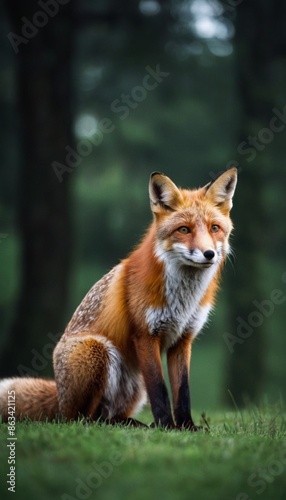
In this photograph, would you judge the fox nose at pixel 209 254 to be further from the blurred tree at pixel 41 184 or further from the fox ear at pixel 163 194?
the blurred tree at pixel 41 184

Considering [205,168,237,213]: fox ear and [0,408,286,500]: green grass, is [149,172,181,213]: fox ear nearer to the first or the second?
[205,168,237,213]: fox ear

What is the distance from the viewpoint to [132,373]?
23.3ft

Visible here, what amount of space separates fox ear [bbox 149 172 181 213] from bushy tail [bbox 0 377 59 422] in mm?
2149

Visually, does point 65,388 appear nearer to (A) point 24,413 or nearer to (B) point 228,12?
(A) point 24,413

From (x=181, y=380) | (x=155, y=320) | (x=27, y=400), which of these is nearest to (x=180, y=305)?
(x=155, y=320)

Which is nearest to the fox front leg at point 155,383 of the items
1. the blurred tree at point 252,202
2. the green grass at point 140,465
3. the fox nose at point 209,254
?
the green grass at point 140,465

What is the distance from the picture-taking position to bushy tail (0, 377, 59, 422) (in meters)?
7.10

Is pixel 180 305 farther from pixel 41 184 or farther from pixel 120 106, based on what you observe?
pixel 120 106

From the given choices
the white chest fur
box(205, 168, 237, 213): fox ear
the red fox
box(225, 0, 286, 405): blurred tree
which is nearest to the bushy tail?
the red fox

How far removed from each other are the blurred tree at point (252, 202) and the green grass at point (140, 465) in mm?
8930

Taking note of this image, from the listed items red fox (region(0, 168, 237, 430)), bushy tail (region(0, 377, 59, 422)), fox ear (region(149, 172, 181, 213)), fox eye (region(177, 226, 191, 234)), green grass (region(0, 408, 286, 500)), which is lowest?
bushy tail (region(0, 377, 59, 422))

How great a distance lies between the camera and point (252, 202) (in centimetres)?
1482

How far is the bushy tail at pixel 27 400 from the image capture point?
279 inches

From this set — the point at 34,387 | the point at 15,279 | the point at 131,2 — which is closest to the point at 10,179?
the point at 15,279
